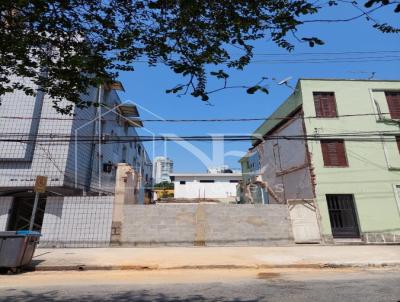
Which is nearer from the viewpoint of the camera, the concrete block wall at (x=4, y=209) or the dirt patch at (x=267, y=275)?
the dirt patch at (x=267, y=275)

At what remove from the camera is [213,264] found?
942 centimetres

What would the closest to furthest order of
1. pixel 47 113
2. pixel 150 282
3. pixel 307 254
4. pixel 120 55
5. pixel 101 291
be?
pixel 120 55 → pixel 101 291 → pixel 150 282 → pixel 307 254 → pixel 47 113

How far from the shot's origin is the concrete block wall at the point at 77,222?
1431 cm

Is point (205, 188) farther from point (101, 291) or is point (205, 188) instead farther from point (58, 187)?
point (101, 291)

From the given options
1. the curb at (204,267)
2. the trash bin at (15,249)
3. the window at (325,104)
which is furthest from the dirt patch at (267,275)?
the window at (325,104)

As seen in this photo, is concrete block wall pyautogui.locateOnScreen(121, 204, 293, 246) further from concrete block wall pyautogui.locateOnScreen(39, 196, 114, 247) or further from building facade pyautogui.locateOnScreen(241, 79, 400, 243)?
building facade pyautogui.locateOnScreen(241, 79, 400, 243)

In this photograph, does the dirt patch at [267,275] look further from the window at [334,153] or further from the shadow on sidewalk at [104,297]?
the window at [334,153]

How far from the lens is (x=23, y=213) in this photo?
16.0m

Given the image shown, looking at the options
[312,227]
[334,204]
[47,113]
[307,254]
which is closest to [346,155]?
[334,204]

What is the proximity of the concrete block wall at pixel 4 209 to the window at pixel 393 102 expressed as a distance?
22.9m

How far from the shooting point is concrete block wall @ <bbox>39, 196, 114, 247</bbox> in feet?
47.0

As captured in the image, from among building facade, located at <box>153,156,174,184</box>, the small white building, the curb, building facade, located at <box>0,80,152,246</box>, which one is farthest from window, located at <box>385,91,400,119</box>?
building facade, located at <box>153,156,174,184</box>

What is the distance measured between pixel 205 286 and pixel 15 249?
570cm

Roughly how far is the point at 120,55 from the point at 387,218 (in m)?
18.3
